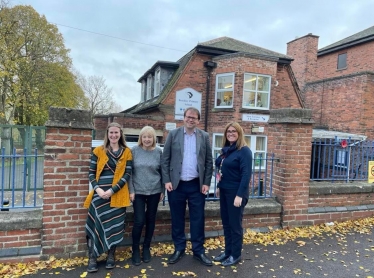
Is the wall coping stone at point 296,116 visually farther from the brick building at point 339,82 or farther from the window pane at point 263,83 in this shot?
the window pane at point 263,83

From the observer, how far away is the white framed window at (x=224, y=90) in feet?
45.3

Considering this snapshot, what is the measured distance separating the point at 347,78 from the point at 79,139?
13.4 metres

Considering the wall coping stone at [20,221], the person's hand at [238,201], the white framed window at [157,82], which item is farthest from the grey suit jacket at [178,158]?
the white framed window at [157,82]

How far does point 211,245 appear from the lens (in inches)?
159

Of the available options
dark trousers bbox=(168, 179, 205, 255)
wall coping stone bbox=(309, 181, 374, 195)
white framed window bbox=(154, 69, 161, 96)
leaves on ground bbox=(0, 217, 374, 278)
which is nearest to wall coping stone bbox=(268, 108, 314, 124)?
wall coping stone bbox=(309, 181, 374, 195)

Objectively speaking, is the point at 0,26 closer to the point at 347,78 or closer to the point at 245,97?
the point at 245,97

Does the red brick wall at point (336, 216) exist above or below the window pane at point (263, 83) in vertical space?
below

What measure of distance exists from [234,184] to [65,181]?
217cm

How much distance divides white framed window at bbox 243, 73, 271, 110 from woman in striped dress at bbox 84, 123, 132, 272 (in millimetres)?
11229

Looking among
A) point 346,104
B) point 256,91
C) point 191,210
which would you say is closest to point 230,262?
point 191,210

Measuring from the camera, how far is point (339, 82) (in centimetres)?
1326

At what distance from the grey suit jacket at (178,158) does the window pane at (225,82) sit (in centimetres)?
1084

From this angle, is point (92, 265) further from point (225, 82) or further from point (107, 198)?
point (225, 82)

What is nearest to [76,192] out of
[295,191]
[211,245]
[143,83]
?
[211,245]
